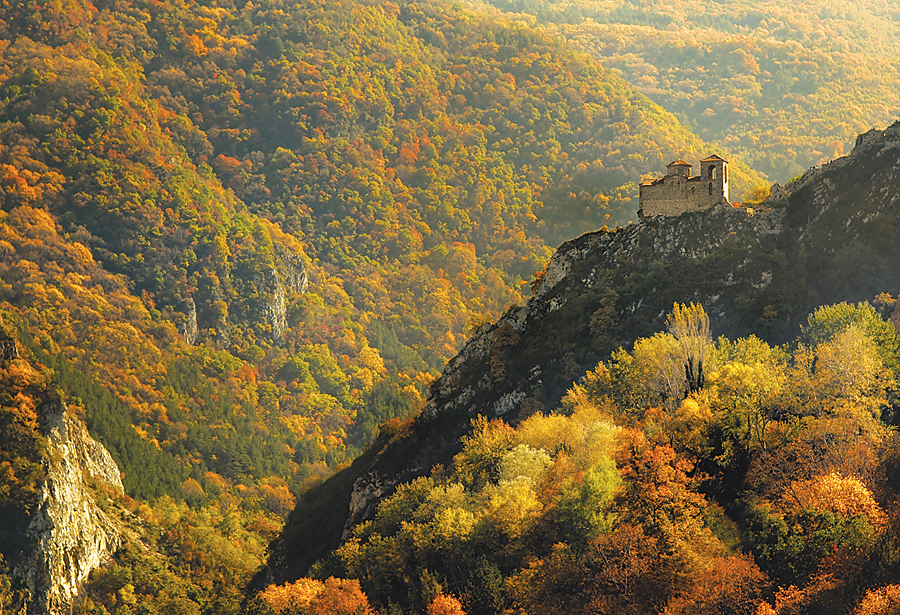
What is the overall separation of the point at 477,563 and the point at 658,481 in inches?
467

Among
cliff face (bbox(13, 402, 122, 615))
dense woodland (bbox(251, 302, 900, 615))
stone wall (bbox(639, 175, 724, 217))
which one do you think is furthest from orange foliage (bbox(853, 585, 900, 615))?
cliff face (bbox(13, 402, 122, 615))

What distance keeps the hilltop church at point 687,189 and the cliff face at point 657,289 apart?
881mm

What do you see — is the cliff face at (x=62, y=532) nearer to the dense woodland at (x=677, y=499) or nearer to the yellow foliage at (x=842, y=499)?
the dense woodland at (x=677, y=499)

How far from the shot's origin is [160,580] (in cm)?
14938

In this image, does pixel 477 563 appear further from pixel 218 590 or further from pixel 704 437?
pixel 218 590

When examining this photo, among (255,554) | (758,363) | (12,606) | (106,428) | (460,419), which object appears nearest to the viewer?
(758,363)

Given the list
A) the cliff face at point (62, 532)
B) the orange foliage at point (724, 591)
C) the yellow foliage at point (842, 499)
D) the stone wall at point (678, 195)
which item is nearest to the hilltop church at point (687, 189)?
the stone wall at point (678, 195)

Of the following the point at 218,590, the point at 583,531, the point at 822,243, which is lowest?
the point at 218,590

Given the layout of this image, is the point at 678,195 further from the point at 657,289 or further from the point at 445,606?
the point at 445,606

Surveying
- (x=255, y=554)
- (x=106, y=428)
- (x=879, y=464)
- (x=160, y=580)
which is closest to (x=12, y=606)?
(x=160, y=580)

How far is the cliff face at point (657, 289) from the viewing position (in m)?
79.8

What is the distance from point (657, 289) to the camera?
86.1 m

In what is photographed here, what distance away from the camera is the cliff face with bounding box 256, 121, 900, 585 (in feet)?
262

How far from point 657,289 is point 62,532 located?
9762 cm
